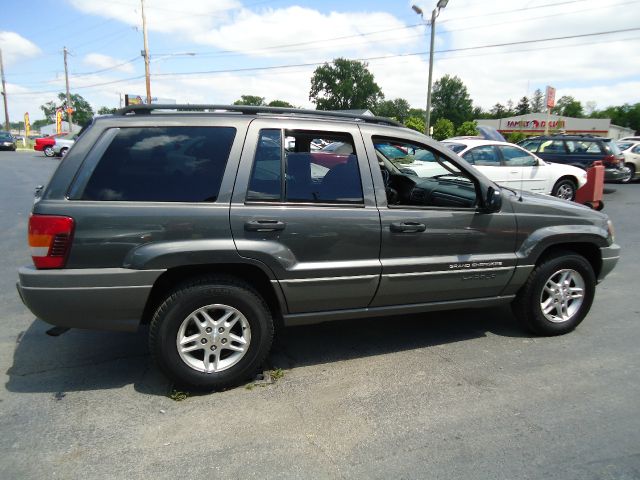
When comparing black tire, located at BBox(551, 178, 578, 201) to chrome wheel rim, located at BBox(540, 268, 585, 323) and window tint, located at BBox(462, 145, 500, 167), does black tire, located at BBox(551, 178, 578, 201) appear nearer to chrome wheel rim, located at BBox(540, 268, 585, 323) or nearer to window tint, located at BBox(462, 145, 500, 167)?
window tint, located at BBox(462, 145, 500, 167)

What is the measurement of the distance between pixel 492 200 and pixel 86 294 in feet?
9.80

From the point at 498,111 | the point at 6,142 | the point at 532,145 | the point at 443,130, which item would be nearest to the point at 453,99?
the point at 498,111

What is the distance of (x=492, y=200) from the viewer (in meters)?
3.56

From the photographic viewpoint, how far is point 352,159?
3.39 m

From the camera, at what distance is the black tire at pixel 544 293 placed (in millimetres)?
3969

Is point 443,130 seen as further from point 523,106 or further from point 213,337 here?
point 523,106

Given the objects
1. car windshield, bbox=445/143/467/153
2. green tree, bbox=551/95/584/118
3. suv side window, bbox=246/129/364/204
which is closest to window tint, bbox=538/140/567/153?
car windshield, bbox=445/143/467/153

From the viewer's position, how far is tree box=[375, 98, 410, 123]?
367 ft

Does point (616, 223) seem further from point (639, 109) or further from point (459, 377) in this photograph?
point (639, 109)

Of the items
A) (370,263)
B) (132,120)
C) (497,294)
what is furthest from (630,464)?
(132,120)

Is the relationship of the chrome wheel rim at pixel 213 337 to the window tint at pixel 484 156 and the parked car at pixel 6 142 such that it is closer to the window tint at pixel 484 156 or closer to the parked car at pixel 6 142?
the window tint at pixel 484 156

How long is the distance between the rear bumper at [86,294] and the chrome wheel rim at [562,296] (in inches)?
130

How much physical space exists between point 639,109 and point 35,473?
108m

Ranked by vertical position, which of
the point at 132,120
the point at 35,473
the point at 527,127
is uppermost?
the point at 527,127
